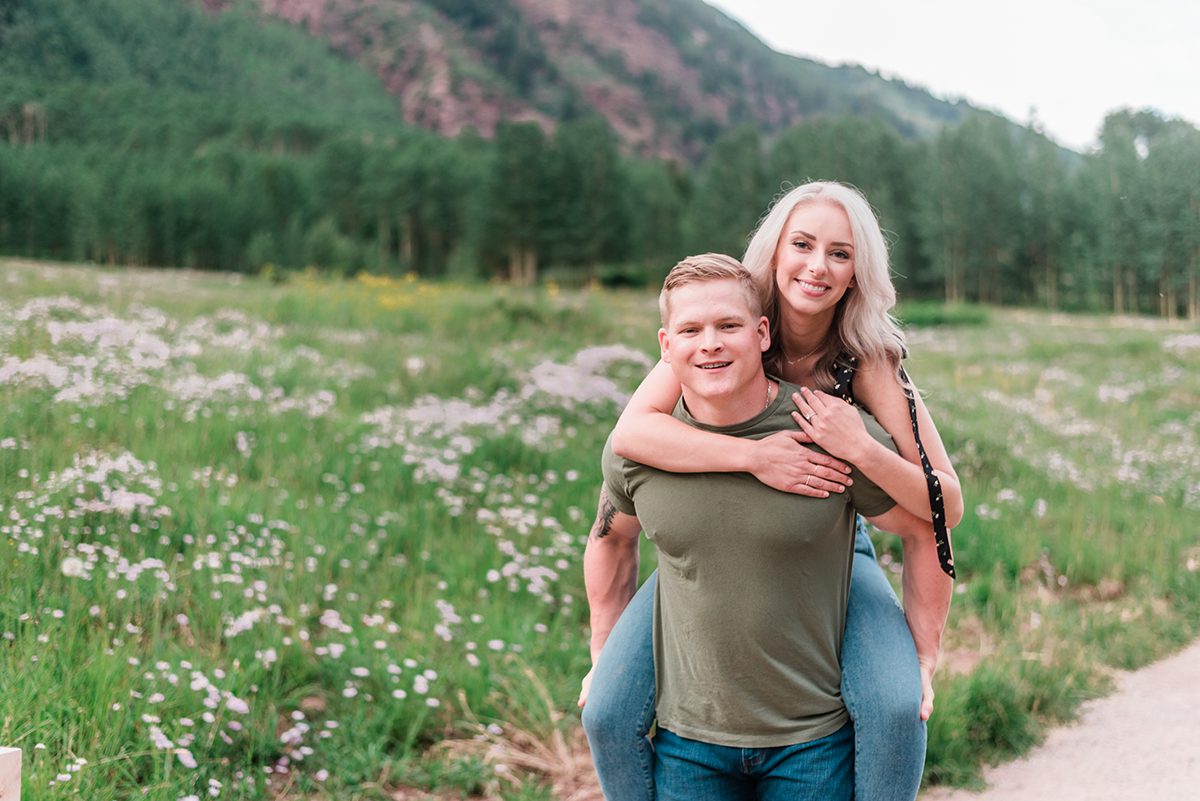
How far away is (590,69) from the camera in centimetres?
11044

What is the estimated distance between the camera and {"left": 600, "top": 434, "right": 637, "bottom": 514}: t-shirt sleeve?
215 centimetres

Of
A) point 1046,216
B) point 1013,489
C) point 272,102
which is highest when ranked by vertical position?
point 272,102

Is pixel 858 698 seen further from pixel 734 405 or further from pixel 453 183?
pixel 453 183

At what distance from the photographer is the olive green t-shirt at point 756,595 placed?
1958mm

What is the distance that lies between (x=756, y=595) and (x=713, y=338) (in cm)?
55

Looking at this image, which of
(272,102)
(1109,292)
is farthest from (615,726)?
(272,102)

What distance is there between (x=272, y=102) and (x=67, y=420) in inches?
1719

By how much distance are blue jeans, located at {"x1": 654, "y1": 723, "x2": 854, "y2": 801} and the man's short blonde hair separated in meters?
0.93

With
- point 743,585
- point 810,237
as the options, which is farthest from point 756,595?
point 810,237

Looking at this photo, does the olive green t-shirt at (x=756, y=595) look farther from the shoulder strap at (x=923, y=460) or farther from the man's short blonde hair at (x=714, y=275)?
the man's short blonde hair at (x=714, y=275)

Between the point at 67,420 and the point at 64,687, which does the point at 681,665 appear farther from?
the point at 67,420

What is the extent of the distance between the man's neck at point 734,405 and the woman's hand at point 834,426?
4.4 inches

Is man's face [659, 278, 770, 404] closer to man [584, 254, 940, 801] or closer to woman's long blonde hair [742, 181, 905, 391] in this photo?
man [584, 254, 940, 801]

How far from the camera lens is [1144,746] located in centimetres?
380
